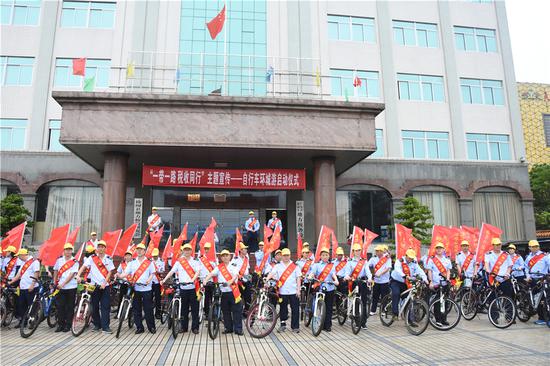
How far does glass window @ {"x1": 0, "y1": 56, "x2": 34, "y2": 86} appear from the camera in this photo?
68.0 ft

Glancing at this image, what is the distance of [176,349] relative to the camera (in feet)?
25.0

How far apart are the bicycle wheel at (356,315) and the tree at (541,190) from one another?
23408 millimetres

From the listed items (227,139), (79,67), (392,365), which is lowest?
(392,365)

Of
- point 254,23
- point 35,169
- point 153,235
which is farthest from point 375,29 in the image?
point 35,169

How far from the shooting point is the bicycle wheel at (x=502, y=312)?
955cm

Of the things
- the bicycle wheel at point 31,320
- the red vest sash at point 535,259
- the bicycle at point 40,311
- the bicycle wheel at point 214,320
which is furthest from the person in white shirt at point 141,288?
the red vest sash at point 535,259

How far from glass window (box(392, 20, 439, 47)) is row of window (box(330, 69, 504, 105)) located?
2096mm

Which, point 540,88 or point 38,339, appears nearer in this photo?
point 38,339

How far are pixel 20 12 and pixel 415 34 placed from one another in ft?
72.9

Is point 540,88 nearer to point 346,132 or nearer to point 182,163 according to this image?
point 346,132

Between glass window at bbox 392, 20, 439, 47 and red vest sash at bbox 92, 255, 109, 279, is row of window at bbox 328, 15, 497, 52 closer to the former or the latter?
glass window at bbox 392, 20, 439, 47

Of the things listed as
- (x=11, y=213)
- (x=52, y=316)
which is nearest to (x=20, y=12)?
(x=11, y=213)

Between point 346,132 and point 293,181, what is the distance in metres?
3.17

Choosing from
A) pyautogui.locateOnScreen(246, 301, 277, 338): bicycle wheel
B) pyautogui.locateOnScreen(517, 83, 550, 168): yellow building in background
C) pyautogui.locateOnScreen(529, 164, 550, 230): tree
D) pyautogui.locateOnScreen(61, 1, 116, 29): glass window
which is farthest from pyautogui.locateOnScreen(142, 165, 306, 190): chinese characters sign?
pyautogui.locateOnScreen(517, 83, 550, 168): yellow building in background
